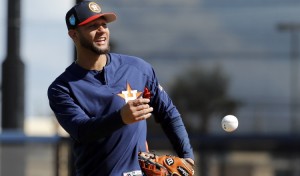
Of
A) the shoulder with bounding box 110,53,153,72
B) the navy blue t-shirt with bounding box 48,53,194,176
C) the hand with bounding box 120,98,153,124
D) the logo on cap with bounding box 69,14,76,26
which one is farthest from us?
the shoulder with bounding box 110,53,153,72

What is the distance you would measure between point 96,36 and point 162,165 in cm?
84

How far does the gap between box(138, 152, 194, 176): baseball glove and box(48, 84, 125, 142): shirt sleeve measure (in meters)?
0.40

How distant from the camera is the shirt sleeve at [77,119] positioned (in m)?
5.57

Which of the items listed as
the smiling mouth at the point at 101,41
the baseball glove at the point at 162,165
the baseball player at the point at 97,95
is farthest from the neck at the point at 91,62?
the baseball glove at the point at 162,165

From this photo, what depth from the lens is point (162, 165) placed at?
601cm

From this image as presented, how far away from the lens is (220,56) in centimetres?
2298

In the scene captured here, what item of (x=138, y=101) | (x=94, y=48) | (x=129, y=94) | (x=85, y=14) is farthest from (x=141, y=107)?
(x=85, y=14)

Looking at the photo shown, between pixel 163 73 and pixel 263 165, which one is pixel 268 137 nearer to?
pixel 263 165

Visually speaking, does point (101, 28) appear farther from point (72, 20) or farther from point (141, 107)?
point (141, 107)

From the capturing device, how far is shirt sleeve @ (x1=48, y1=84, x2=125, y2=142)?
557 centimetres

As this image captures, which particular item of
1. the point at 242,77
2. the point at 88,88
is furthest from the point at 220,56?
the point at 88,88

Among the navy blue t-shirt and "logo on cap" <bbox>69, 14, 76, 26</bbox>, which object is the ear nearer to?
"logo on cap" <bbox>69, 14, 76, 26</bbox>

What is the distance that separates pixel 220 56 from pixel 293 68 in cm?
182

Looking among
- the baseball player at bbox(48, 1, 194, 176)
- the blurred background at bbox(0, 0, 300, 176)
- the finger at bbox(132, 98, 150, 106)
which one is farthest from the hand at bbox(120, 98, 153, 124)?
the blurred background at bbox(0, 0, 300, 176)
